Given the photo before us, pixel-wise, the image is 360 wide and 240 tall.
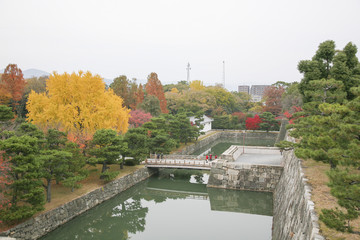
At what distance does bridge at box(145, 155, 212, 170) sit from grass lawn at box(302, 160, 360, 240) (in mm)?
9860

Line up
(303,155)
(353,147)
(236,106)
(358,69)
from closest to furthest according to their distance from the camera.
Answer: (353,147)
(303,155)
(358,69)
(236,106)

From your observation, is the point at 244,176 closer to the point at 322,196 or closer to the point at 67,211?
the point at 322,196

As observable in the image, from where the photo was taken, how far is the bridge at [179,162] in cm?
2242

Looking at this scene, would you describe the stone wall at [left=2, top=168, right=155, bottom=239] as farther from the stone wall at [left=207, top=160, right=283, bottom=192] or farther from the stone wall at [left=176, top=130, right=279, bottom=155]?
the stone wall at [left=176, top=130, right=279, bottom=155]

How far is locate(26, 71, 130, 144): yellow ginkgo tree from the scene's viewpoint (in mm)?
20203

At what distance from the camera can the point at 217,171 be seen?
68.3 ft

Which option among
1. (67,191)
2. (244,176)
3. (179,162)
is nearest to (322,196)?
(244,176)

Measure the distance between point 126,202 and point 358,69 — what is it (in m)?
17.5

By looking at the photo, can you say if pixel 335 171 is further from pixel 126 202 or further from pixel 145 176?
pixel 145 176

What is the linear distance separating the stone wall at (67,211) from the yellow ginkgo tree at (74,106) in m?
4.42

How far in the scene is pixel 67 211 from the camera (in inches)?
580

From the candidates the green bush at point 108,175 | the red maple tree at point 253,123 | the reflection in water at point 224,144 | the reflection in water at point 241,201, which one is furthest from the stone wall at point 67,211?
the red maple tree at point 253,123

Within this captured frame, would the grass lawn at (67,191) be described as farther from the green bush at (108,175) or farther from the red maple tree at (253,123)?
the red maple tree at (253,123)

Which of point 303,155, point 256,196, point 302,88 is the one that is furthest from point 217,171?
point 303,155
